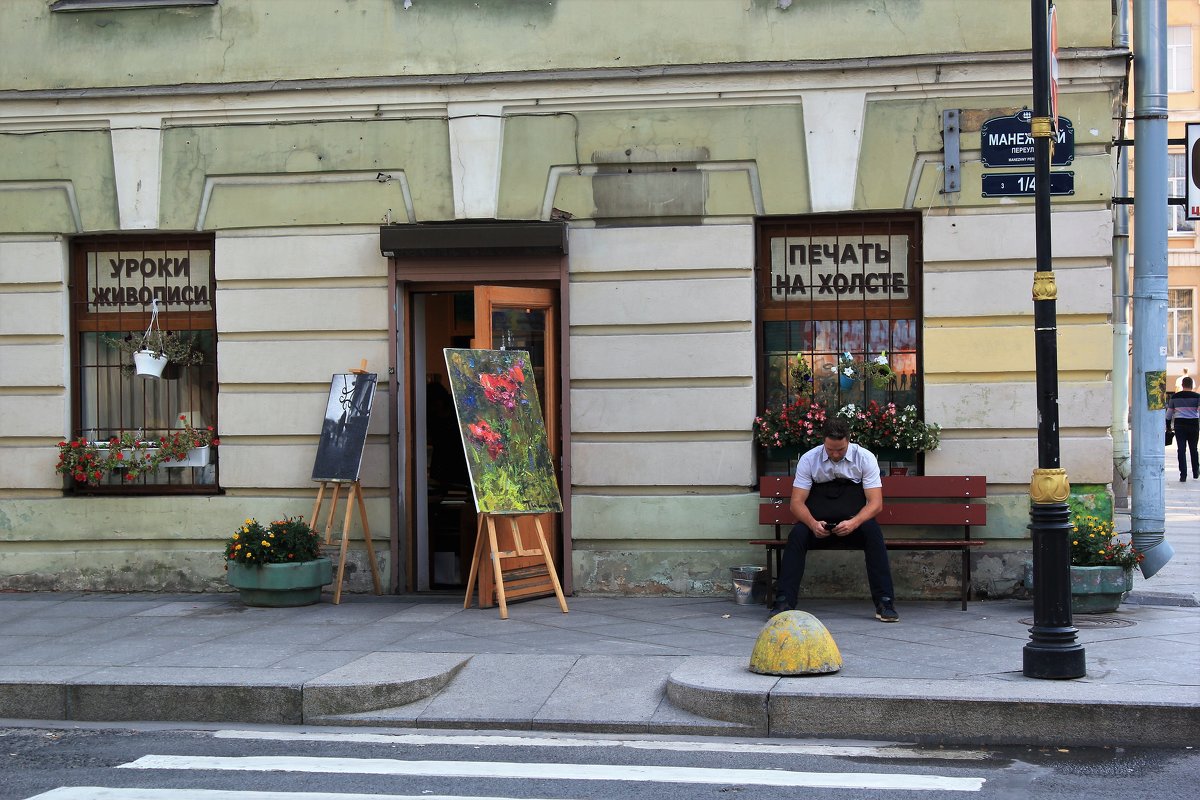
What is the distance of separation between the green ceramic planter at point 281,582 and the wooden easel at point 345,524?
0.14 m

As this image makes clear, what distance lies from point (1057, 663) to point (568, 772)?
301cm

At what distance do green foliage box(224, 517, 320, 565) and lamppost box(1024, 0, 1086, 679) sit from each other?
19.6 ft

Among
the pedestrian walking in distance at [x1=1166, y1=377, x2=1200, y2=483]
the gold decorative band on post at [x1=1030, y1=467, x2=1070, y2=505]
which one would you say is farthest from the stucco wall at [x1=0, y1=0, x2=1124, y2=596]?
the pedestrian walking in distance at [x1=1166, y1=377, x2=1200, y2=483]

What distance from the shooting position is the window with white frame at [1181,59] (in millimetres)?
43969

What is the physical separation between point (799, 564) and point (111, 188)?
6.93 meters

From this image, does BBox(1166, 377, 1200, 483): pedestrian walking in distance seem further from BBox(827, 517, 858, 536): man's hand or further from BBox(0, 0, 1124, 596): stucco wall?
BBox(827, 517, 858, 536): man's hand

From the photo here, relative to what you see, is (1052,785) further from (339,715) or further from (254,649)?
(254,649)

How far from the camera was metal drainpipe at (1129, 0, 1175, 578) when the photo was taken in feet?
37.3

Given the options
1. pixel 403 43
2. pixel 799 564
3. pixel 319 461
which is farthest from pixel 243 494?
pixel 799 564

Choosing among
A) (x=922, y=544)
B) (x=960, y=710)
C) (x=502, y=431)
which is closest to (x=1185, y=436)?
(x=922, y=544)

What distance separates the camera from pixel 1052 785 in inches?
252

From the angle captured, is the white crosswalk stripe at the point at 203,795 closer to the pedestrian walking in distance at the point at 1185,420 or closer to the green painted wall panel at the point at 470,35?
the green painted wall panel at the point at 470,35

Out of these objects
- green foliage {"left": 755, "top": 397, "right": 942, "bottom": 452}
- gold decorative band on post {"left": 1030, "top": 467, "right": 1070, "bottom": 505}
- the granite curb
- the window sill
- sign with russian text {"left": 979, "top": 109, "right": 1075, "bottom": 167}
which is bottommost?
the granite curb

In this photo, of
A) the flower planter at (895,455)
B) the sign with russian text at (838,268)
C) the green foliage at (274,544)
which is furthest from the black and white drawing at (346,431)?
the flower planter at (895,455)
